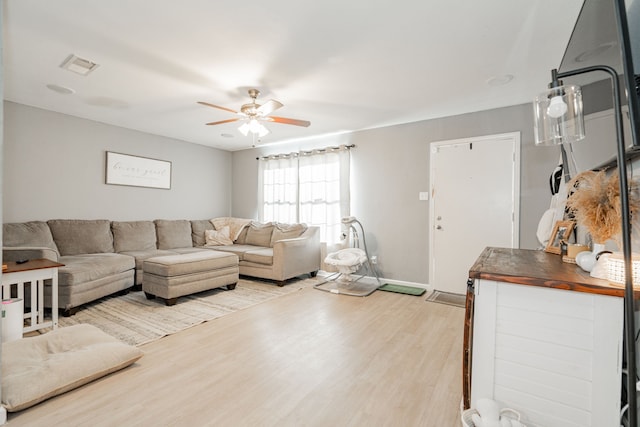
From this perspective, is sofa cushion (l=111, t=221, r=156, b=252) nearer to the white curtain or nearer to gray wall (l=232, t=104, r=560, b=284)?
the white curtain

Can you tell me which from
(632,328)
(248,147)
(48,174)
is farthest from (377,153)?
(48,174)

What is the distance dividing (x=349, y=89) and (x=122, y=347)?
3.03m

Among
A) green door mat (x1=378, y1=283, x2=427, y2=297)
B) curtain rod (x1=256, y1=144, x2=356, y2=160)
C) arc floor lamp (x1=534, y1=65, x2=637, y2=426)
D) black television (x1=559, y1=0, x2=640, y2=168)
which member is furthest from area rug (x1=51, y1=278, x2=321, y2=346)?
black television (x1=559, y1=0, x2=640, y2=168)

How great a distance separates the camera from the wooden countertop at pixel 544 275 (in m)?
1.10

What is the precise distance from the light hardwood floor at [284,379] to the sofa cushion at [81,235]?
7.61ft

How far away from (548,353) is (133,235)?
4931 mm

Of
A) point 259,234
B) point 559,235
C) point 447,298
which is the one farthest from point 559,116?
point 259,234

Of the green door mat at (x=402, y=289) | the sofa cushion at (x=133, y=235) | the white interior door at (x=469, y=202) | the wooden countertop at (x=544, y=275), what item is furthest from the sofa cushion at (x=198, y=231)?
the wooden countertop at (x=544, y=275)

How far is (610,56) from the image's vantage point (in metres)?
1.18

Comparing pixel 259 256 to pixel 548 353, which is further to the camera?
pixel 259 256

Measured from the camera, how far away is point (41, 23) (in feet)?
6.73

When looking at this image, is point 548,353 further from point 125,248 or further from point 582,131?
point 125,248

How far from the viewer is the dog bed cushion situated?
161 cm

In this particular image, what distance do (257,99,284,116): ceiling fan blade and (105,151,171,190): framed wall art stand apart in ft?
9.25
